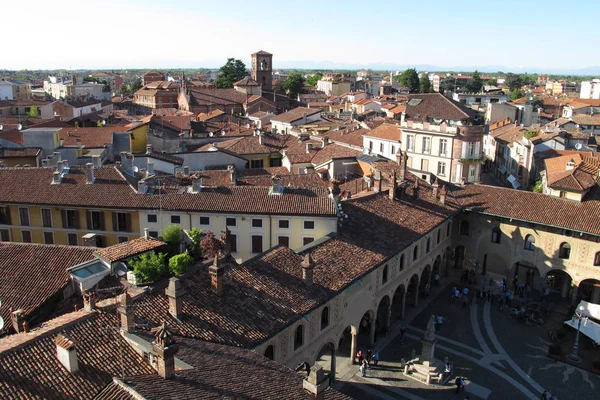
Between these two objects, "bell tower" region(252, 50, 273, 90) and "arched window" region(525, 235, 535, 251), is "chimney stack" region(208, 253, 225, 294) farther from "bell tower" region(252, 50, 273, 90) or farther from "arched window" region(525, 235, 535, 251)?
"bell tower" region(252, 50, 273, 90)

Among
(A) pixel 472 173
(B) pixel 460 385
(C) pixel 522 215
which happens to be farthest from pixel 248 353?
(A) pixel 472 173

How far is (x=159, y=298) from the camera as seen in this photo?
69.5 ft

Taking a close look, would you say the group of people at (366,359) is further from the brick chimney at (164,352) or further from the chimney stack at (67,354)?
the chimney stack at (67,354)

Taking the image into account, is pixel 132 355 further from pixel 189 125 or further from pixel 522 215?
pixel 189 125

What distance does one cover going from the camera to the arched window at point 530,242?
40.7m

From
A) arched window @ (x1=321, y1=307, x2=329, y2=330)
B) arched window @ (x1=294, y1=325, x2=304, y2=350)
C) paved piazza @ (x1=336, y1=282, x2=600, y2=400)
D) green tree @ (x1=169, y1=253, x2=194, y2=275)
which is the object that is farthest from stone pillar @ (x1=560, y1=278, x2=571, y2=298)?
green tree @ (x1=169, y1=253, x2=194, y2=275)

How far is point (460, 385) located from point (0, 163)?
38.0 metres

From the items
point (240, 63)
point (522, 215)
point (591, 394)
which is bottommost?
point (591, 394)

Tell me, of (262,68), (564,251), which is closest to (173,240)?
(564,251)

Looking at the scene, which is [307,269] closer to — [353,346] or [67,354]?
[353,346]

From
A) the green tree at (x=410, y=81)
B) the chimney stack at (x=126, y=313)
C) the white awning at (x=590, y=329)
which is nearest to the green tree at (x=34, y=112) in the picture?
the chimney stack at (x=126, y=313)

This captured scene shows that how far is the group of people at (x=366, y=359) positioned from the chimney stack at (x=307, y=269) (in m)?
6.46

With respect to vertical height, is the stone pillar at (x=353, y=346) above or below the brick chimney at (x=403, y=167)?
below

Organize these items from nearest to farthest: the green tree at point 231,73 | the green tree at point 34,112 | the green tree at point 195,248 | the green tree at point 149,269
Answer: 1. the green tree at point 149,269
2. the green tree at point 195,248
3. the green tree at point 34,112
4. the green tree at point 231,73
